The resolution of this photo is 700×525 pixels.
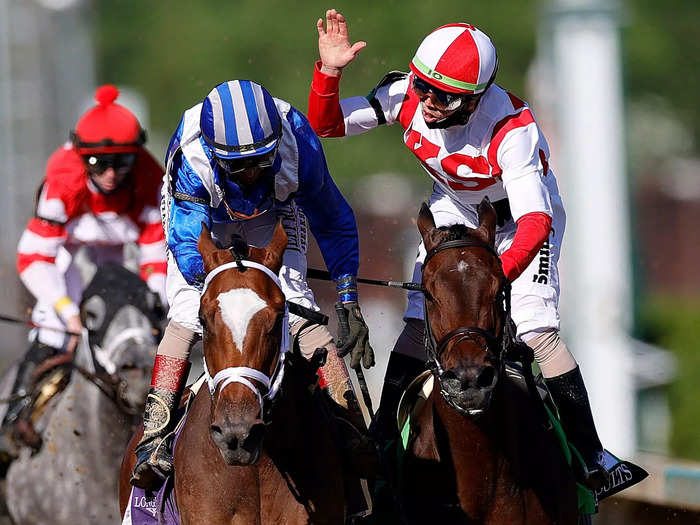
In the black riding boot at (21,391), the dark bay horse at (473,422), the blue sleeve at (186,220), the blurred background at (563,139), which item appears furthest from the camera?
the blurred background at (563,139)

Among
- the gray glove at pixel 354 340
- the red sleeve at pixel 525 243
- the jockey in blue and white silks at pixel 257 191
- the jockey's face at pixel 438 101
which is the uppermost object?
the jockey's face at pixel 438 101

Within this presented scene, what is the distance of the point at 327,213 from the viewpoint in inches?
232

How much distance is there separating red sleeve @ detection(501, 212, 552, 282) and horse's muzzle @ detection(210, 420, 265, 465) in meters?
1.25

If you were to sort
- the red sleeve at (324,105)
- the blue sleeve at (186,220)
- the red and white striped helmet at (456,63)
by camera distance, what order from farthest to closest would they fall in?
the red sleeve at (324,105) → the red and white striped helmet at (456,63) → the blue sleeve at (186,220)

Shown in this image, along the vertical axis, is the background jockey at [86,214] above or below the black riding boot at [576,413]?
above

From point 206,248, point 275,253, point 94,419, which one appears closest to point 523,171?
point 275,253

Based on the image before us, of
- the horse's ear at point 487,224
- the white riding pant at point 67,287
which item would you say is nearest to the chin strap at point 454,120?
the horse's ear at point 487,224

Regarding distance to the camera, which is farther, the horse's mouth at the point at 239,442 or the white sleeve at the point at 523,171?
the white sleeve at the point at 523,171

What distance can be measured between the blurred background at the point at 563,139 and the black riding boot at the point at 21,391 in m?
1.89

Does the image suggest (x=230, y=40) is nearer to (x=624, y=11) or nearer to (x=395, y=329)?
(x=395, y=329)

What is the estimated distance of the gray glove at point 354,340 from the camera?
5.61 m

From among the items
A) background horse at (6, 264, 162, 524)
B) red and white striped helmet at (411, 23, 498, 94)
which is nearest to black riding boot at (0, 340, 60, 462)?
background horse at (6, 264, 162, 524)

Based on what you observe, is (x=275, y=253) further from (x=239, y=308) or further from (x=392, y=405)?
(x=392, y=405)

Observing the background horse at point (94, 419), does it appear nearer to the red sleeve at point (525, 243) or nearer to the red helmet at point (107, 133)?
the red helmet at point (107, 133)
